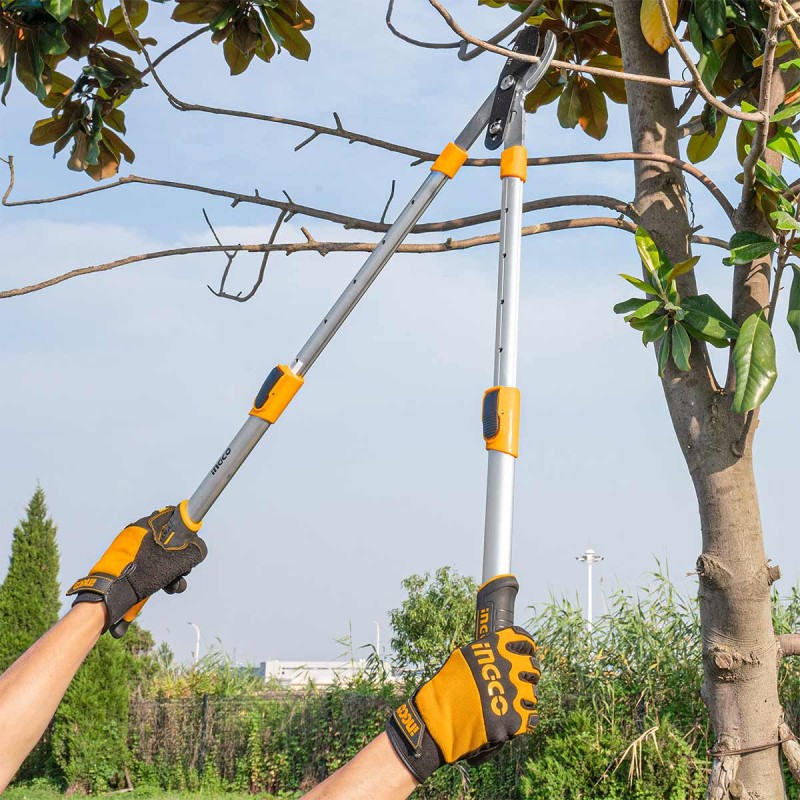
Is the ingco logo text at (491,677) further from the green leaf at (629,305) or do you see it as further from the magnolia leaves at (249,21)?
the magnolia leaves at (249,21)

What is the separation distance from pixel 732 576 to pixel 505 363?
1.22 m

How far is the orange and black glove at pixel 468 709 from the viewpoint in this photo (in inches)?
52.6

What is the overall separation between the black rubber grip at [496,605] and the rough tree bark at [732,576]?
1.25 m

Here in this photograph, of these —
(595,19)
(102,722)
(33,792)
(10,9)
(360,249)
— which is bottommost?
(33,792)

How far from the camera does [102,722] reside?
28.0 feet

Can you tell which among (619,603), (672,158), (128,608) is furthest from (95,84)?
(619,603)

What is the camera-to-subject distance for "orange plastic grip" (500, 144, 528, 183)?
1968 millimetres

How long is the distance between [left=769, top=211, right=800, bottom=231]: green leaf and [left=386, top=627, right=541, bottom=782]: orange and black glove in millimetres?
1591

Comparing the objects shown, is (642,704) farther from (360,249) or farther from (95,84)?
(95,84)

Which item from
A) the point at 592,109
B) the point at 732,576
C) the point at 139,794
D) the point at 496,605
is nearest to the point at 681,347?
the point at 732,576

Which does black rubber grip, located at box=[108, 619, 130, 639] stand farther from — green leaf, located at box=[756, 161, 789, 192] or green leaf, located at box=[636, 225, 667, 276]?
green leaf, located at box=[756, 161, 789, 192]

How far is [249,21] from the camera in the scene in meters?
3.78

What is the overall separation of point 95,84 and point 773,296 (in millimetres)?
2822

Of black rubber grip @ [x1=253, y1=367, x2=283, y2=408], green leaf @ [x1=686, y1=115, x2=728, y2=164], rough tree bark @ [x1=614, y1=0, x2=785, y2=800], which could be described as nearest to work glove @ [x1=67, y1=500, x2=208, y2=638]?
black rubber grip @ [x1=253, y1=367, x2=283, y2=408]
